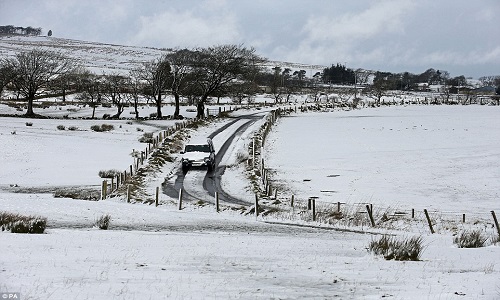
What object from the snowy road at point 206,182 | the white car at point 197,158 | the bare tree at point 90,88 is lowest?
the snowy road at point 206,182

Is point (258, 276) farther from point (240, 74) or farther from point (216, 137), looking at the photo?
point (240, 74)

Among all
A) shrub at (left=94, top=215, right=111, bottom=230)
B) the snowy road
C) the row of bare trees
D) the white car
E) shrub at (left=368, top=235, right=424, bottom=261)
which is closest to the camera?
shrub at (left=368, top=235, right=424, bottom=261)

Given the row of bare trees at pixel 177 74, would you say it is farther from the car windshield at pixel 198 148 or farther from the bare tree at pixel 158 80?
the car windshield at pixel 198 148

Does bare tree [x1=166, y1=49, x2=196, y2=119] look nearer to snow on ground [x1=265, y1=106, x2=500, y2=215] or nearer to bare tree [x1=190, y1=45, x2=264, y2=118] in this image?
bare tree [x1=190, y1=45, x2=264, y2=118]

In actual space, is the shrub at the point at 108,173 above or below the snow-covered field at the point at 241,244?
below

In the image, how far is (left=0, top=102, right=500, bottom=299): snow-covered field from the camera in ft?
25.3

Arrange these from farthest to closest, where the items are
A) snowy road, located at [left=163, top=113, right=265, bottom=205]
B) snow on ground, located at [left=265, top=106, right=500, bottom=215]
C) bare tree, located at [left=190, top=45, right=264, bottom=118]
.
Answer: bare tree, located at [left=190, top=45, right=264, bottom=118] → snow on ground, located at [left=265, top=106, right=500, bottom=215] → snowy road, located at [left=163, top=113, right=265, bottom=205]

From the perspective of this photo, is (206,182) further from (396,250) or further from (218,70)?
(218,70)

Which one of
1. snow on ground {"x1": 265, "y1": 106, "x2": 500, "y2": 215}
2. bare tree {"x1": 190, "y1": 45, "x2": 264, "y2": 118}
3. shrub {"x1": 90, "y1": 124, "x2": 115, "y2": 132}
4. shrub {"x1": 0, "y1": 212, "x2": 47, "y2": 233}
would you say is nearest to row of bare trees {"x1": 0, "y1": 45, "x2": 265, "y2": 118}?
bare tree {"x1": 190, "y1": 45, "x2": 264, "y2": 118}

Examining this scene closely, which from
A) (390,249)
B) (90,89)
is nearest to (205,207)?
(390,249)

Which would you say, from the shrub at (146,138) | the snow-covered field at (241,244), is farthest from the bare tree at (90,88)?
the snow-covered field at (241,244)

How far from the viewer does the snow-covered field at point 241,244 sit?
25.3ft

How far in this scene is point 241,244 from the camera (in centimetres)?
1213

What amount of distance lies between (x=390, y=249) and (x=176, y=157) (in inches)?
1245
